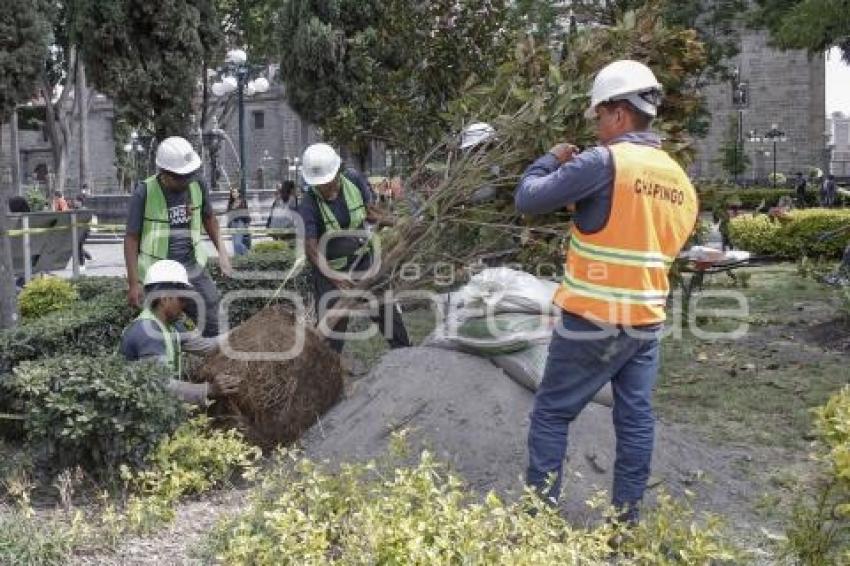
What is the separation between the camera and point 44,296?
963cm

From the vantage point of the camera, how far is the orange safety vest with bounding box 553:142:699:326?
362 cm

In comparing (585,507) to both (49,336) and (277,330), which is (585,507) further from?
(49,336)

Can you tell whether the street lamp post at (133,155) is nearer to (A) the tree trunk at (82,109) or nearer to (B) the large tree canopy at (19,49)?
(A) the tree trunk at (82,109)

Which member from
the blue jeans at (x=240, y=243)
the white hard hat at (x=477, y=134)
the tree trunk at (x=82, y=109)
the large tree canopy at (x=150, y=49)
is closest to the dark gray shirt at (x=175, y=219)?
the white hard hat at (x=477, y=134)

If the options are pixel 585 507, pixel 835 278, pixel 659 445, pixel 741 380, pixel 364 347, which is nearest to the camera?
pixel 585 507

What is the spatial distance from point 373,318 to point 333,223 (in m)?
0.67

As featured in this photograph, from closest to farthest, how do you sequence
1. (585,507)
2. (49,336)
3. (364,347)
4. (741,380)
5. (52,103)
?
(585,507) → (49,336) → (741,380) → (364,347) → (52,103)

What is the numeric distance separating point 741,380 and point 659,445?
250 centimetres

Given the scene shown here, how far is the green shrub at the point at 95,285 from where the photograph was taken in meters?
8.69

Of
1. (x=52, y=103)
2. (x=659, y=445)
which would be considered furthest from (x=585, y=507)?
(x=52, y=103)

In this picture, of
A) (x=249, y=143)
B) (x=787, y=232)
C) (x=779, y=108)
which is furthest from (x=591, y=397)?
(x=249, y=143)

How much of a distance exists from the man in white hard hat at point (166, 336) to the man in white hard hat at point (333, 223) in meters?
1.14

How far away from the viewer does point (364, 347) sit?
7906 mm

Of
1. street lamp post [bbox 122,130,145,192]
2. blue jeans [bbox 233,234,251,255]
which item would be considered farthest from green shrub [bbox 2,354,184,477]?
street lamp post [bbox 122,130,145,192]
